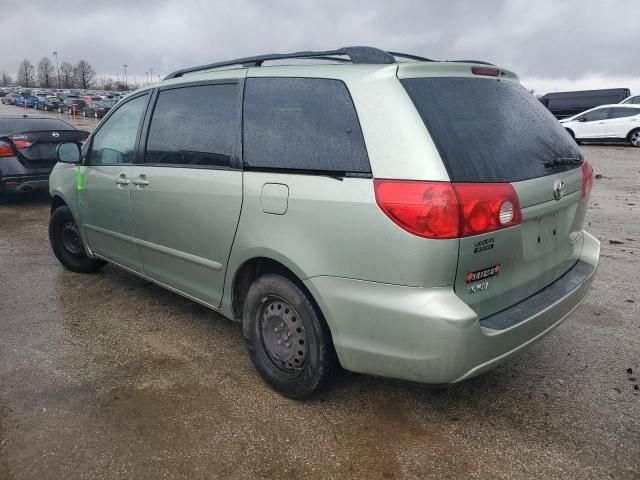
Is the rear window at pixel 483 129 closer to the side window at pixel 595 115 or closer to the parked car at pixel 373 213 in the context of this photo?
the parked car at pixel 373 213

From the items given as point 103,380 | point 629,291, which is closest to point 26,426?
point 103,380

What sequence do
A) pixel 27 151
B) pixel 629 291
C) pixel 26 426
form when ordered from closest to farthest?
pixel 26 426, pixel 629 291, pixel 27 151

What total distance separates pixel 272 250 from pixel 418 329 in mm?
881

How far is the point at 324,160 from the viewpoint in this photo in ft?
8.58

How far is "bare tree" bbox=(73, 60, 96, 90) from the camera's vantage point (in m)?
137

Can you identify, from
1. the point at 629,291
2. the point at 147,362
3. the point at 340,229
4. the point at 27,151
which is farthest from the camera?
the point at 27,151

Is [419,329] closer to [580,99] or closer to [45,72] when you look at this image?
[580,99]

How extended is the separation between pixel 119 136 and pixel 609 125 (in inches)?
801

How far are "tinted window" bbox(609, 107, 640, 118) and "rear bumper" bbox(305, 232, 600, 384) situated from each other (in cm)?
2014

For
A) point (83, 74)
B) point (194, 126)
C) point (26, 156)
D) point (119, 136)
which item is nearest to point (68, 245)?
point (119, 136)

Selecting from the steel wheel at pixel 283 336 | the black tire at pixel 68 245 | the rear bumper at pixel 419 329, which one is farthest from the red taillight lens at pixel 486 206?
the black tire at pixel 68 245

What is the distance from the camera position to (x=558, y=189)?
2705 mm

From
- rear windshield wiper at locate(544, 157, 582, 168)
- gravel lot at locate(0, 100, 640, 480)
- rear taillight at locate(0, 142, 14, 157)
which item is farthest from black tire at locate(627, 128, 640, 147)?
rear taillight at locate(0, 142, 14, 157)

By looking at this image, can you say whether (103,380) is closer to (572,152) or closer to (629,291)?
(572,152)
